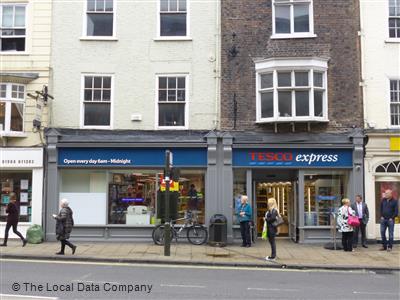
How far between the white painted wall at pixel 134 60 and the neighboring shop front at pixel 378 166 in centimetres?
578

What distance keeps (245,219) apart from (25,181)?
8.15 meters

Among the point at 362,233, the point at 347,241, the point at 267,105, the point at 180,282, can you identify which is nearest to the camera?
the point at 180,282

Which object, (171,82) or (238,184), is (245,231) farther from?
(171,82)

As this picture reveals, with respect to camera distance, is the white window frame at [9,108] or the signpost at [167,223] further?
the white window frame at [9,108]

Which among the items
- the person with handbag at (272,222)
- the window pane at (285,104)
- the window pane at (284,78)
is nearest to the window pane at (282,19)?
the window pane at (284,78)

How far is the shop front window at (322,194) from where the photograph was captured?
18.1 meters

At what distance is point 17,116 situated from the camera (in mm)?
18344

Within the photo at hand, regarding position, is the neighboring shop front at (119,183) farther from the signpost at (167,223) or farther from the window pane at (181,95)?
the signpost at (167,223)

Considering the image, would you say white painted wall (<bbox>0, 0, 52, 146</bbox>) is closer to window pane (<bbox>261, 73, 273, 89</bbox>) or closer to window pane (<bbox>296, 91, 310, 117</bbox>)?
window pane (<bbox>261, 73, 273, 89</bbox>)

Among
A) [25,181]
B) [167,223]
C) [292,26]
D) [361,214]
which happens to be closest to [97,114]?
[25,181]

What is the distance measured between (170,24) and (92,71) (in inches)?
133

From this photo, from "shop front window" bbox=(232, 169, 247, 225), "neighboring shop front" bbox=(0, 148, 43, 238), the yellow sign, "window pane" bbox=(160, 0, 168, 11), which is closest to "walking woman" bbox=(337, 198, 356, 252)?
the yellow sign

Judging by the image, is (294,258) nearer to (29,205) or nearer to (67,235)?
(67,235)

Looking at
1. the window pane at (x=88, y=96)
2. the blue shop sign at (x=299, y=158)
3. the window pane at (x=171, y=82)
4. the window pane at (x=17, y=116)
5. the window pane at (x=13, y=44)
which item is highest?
the window pane at (x=13, y=44)
